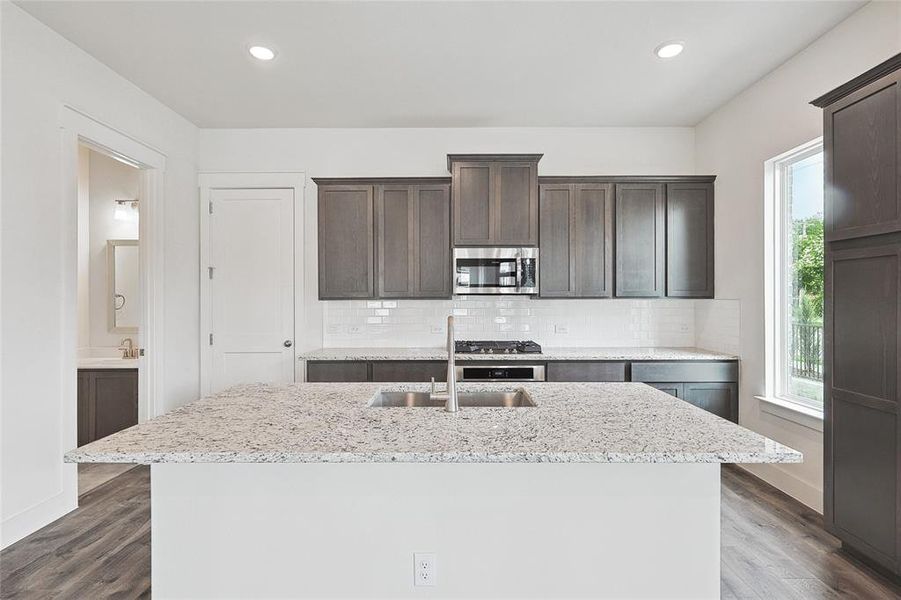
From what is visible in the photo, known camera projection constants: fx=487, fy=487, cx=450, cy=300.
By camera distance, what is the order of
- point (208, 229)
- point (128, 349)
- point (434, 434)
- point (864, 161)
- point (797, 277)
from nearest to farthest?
point (434, 434) < point (864, 161) < point (797, 277) < point (208, 229) < point (128, 349)

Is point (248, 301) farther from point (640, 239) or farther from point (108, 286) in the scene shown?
point (640, 239)

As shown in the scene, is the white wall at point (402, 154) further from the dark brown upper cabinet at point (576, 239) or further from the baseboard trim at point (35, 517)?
the baseboard trim at point (35, 517)

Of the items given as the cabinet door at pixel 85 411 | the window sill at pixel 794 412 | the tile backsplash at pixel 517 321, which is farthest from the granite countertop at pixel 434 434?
the cabinet door at pixel 85 411

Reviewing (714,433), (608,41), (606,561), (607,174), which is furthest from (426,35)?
(606,561)

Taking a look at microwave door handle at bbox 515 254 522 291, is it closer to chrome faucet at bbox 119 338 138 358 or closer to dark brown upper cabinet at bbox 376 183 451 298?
dark brown upper cabinet at bbox 376 183 451 298

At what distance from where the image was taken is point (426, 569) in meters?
1.68

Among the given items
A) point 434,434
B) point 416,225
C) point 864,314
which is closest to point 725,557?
point 864,314

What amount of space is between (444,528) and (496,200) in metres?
2.86

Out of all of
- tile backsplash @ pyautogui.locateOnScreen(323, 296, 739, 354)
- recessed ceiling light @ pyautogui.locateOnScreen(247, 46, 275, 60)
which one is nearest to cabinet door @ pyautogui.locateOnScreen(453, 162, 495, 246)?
tile backsplash @ pyautogui.locateOnScreen(323, 296, 739, 354)

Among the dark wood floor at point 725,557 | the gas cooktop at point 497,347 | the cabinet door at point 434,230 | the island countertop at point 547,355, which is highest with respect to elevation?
the cabinet door at point 434,230

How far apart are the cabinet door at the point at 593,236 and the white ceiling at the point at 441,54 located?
711 mm

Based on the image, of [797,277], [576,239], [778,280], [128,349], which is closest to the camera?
[797,277]

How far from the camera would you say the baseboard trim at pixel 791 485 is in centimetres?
297

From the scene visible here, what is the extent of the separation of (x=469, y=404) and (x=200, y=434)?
3.82ft
